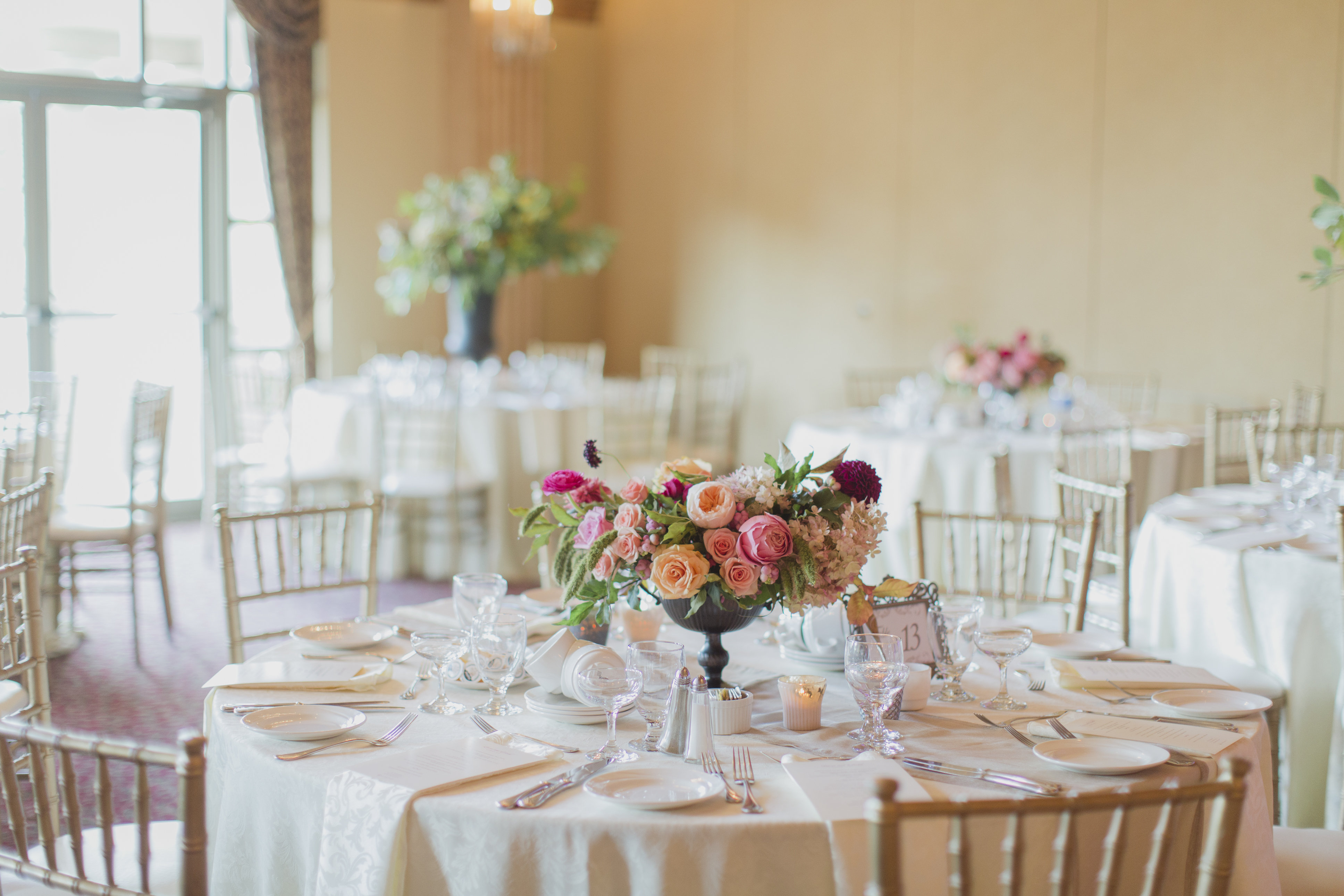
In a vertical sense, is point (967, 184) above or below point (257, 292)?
above

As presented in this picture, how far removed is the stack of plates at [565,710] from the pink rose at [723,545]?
Result: 0.97 feet

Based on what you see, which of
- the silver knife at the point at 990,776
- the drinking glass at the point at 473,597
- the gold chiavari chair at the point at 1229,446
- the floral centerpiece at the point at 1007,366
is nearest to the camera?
the silver knife at the point at 990,776

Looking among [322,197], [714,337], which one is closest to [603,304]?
[714,337]

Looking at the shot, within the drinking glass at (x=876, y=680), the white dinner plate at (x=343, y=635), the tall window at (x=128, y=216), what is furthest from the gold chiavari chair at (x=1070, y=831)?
the tall window at (x=128, y=216)

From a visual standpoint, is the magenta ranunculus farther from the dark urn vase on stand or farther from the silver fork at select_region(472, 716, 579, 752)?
the silver fork at select_region(472, 716, 579, 752)

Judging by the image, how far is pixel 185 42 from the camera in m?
7.73

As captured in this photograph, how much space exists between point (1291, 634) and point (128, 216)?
7.13m

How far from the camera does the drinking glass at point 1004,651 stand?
6.86 feet

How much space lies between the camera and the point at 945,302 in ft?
22.6

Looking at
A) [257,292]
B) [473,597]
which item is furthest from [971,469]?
[257,292]

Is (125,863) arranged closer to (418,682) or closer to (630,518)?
(418,682)

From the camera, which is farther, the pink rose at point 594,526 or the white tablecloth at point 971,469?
the white tablecloth at point 971,469

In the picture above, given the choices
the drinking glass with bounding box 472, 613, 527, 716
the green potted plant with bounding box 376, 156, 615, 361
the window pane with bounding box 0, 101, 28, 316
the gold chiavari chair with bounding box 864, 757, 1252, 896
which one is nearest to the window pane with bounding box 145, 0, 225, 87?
the window pane with bounding box 0, 101, 28, 316

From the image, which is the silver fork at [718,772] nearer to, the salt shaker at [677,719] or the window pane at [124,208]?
the salt shaker at [677,719]
